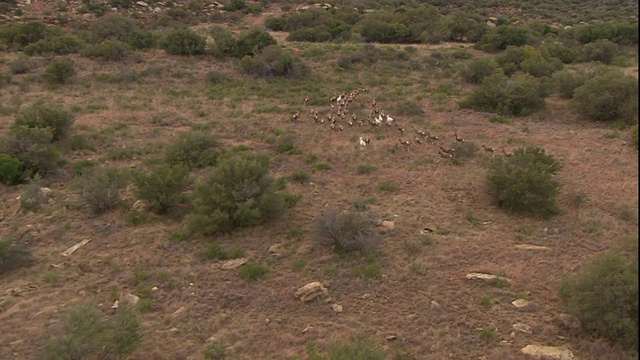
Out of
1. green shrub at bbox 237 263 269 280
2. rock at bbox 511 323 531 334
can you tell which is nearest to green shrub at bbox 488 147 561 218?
rock at bbox 511 323 531 334

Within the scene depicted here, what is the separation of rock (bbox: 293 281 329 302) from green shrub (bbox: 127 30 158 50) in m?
20.1

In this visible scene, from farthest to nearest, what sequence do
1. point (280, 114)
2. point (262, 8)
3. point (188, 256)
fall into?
point (262, 8) < point (280, 114) < point (188, 256)

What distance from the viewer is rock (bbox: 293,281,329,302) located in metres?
7.66

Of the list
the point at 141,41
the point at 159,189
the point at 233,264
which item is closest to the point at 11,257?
the point at 159,189

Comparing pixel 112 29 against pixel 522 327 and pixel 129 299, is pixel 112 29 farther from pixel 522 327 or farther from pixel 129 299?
pixel 522 327

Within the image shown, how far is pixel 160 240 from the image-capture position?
9266 millimetres

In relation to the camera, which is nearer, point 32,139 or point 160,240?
point 160,240

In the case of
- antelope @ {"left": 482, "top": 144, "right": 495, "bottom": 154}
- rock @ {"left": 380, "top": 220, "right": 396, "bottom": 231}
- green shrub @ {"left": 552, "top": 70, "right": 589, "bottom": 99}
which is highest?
green shrub @ {"left": 552, "top": 70, "right": 589, "bottom": 99}

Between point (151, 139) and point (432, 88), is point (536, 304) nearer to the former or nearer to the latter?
point (151, 139)

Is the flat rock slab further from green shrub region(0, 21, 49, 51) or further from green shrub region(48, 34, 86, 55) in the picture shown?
green shrub region(0, 21, 49, 51)

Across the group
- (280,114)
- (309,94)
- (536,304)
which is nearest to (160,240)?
(536,304)

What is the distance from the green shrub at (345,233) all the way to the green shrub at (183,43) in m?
17.0

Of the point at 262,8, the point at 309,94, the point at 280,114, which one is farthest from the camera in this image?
the point at 262,8

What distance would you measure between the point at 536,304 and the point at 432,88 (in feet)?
43.4
